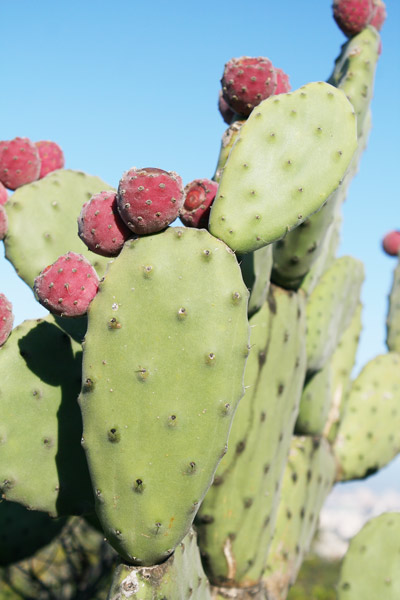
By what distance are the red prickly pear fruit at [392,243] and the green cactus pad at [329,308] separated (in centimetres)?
114

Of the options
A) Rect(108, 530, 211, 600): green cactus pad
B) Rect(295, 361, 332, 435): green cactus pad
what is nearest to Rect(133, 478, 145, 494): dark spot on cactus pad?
Rect(108, 530, 211, 600): green cactus pad

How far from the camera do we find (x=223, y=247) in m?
1.37

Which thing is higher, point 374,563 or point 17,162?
point 17,162

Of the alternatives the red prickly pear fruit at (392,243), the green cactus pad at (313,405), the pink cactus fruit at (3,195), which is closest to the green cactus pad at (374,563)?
the green cactus pad at (313,405)

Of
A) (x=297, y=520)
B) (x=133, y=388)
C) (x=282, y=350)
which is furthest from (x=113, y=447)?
(x=297, y=520)

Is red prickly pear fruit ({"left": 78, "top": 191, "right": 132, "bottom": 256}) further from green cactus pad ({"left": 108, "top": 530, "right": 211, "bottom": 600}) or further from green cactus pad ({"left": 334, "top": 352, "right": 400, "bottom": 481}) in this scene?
green cactus pad ({"left": 334, "top": 352, "right": 400, "bottom": 481})

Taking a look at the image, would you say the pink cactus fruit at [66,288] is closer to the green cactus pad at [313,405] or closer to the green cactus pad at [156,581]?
the green cactus pad at [156,581]

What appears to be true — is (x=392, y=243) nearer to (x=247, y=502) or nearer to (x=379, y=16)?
(x=379, y=16)

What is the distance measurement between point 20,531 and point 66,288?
128cm

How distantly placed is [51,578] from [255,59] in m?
2.12

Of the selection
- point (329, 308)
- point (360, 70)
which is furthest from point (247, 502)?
point (360, 70)

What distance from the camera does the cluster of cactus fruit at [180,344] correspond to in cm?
131

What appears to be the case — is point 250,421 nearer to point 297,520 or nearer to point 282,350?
point 282,350

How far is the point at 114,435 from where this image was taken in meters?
1.30
